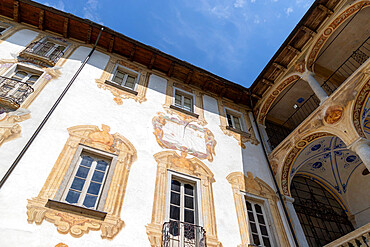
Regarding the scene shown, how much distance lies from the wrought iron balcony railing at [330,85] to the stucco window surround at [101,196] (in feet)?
19.2

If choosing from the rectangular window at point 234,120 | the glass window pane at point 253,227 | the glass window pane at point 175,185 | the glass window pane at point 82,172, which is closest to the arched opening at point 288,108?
the rectangular window at point 234,120

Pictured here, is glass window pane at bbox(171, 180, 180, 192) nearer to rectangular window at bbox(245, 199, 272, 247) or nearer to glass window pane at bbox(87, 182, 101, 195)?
glass window pane at bbox(87, 182, 101, 195)

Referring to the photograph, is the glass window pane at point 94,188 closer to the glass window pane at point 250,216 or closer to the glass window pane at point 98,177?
the glass window pane at point 98,177

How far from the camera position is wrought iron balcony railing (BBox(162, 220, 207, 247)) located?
498 centimetres

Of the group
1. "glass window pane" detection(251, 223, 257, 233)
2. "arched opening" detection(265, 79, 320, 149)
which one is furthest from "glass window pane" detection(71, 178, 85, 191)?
"arched opening" detection(265, 79, 320, 149)

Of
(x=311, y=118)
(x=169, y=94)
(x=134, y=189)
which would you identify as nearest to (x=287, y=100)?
(x=311, y=118)

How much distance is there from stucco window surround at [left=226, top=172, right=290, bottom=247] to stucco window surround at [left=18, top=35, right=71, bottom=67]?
631 cm

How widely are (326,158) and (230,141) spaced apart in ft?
12.4

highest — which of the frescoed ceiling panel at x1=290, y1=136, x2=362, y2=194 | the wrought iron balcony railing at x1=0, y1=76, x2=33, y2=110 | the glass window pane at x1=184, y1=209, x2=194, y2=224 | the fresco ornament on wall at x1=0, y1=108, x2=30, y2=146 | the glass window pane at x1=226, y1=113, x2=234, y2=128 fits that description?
the glass window pane at x1=226, y1=113, x2=234, y2=128

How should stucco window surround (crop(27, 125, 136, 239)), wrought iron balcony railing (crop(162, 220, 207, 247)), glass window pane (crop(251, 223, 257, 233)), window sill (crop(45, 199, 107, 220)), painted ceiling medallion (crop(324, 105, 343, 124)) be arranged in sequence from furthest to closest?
painted ceiling medallion (crop(324, 105, 343, 124)), glass window pane (crop(251, 223, 257, 233)), wrought iron balcony railing (crop(162, 220, 207, 247)), window sill (crop(45, 199, 107, 220)), stucco window surround (crop(27, 125, 136, 239))

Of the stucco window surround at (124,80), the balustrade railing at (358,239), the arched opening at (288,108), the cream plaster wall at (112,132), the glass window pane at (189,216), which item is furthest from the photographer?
the arched opening at (288,108)

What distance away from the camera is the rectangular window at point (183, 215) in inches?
202

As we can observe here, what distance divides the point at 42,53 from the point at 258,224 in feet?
26.9

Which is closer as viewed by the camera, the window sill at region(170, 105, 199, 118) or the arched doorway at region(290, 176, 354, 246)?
the arched doorway at region(290, 176, 354, 246)
